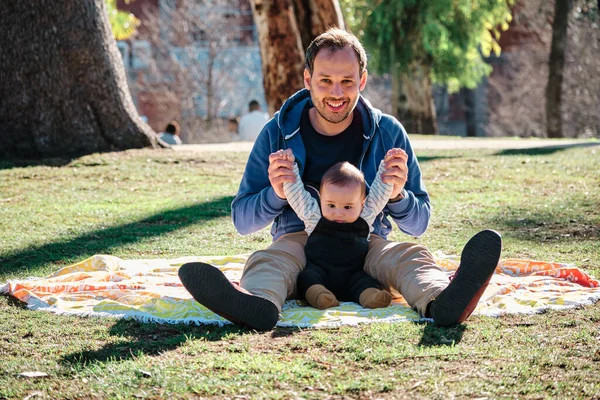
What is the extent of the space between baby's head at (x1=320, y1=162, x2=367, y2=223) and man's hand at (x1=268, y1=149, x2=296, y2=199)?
178mm

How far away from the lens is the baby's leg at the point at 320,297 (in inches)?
159

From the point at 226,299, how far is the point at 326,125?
4.24 feet

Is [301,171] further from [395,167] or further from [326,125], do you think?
[395,167]

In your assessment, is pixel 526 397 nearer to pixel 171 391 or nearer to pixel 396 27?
pixel 171 391

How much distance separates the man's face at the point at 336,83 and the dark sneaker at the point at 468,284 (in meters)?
1.10

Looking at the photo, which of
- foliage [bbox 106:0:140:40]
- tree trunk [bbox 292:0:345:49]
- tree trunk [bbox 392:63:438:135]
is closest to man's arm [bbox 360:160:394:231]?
tree trunk [bbox 292:0:345:49]

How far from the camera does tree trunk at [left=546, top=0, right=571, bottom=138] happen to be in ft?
76.9

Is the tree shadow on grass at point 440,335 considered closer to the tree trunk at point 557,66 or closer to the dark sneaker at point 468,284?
the dark sneaker at point 468,284

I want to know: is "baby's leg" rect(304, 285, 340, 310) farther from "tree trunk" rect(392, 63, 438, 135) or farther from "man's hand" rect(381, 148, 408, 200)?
"tree trunk" rect(392, 63, 438, 135)

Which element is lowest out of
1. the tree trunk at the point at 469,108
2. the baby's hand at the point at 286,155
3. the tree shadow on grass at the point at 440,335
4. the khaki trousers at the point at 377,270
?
the tree trunk at the point at 469,108

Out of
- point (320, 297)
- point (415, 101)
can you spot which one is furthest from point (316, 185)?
point (415, 101)

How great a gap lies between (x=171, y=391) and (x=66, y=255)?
10.5 ft

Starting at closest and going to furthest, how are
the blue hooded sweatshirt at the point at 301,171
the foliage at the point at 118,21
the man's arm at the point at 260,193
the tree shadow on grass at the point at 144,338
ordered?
1. the tree shadow on grass at the point at 144,338
2. the man's arm at the point at 260,193
3. the blue hooded sweatshirt at the point at 301,171
4. the foliage at the point at 118,21

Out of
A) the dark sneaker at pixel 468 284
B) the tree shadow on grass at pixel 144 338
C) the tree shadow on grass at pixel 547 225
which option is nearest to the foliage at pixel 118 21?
the tree shadow on grass at pixel 547 225
